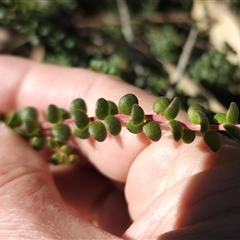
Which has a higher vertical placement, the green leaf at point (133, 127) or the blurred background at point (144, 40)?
the green leaf at point (133, 127)

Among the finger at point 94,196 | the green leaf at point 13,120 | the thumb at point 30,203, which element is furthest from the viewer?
the finger at point 94,196

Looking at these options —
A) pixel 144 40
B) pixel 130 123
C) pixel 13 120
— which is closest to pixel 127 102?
pixel 130 123

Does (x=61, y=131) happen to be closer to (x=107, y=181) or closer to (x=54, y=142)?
(x=54, y=142)

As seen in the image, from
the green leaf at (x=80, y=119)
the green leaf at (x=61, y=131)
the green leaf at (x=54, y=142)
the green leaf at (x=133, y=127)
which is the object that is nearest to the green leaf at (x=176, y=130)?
the green leaf at (x=133, y=127)

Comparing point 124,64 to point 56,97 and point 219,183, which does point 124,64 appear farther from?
point 219,183

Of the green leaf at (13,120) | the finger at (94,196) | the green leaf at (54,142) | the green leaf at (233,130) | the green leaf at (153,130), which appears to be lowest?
the finger at (94,196)

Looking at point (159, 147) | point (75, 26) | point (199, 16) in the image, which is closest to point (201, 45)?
point (199, 16)

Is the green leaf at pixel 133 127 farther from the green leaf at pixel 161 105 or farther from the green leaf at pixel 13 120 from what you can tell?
the green leaf at pixel 13 120
